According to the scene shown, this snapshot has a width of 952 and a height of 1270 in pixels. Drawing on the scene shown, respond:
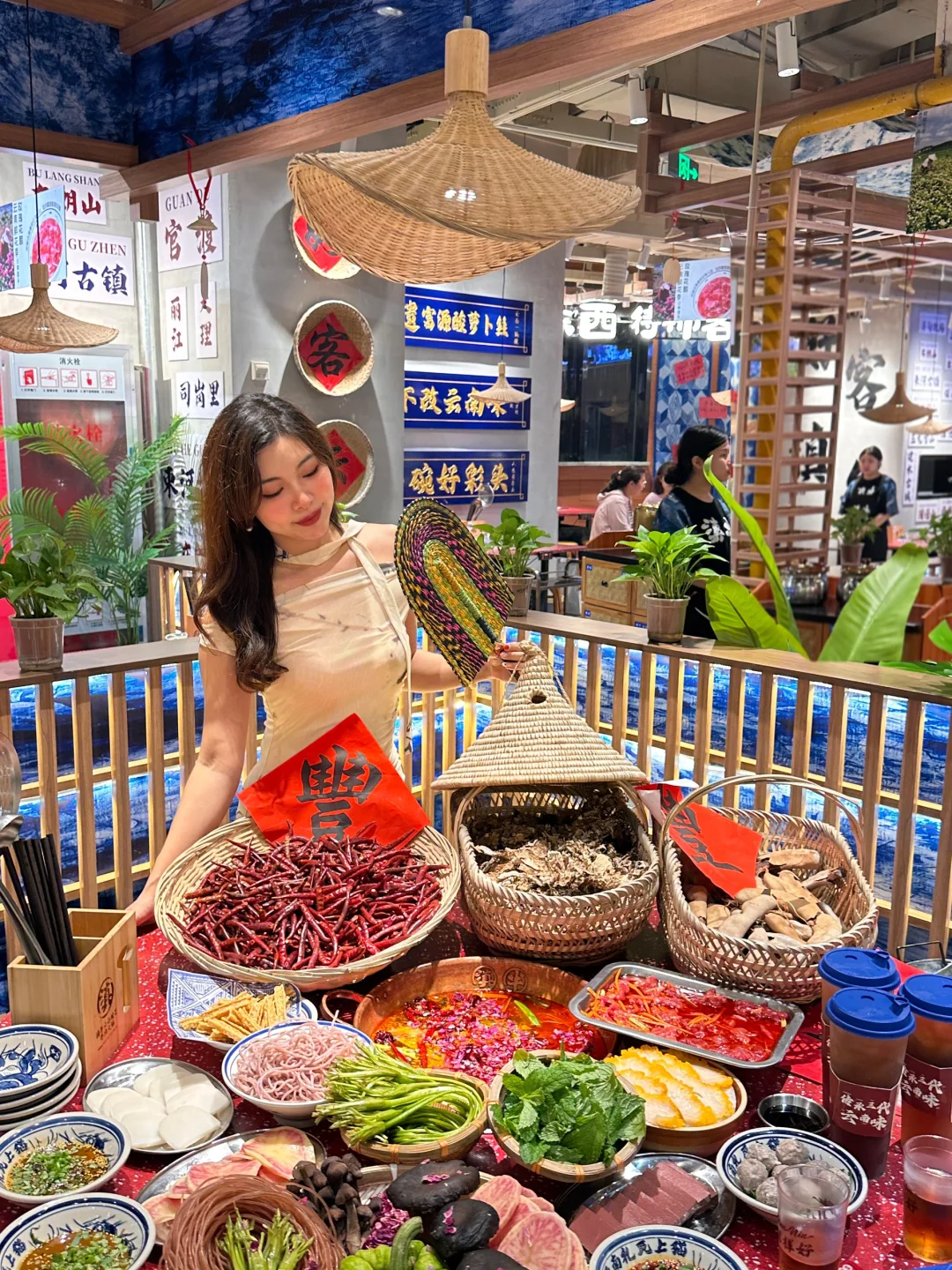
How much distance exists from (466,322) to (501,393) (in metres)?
0.73

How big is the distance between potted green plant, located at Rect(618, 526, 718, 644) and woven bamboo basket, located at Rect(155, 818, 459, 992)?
1656 millimetres

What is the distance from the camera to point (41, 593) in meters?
3.11

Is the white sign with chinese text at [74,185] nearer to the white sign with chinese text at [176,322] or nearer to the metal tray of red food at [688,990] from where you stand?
the white sign with chinese text at [176,322]

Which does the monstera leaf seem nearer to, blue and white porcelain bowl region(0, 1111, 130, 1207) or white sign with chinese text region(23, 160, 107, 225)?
blue and white porcelain bowl region(0, 1111, 130, 1207)

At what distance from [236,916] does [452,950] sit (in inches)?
14.5

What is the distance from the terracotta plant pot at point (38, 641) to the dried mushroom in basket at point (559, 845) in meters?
1.80

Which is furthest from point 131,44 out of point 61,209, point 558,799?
point 558,799

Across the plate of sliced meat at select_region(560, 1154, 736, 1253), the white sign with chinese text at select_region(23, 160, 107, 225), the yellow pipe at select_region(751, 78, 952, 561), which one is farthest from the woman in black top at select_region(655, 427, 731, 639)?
the white sign with chinese text at select_region(23, 160, 107, 225)

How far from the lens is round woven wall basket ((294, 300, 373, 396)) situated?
6516 mm

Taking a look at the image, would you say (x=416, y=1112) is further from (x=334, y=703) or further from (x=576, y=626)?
(x=576, y=626)

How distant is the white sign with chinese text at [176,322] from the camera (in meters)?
6.53

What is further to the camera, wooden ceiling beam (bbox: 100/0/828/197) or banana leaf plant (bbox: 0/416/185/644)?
banana leaf plant (bbox: 0/416/185/644)

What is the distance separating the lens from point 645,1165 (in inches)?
48.0

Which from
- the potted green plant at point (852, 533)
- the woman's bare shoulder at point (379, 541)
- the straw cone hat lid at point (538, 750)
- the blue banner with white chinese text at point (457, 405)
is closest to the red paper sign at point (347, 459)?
the blue banner with white chinese text at point (457, 405)
